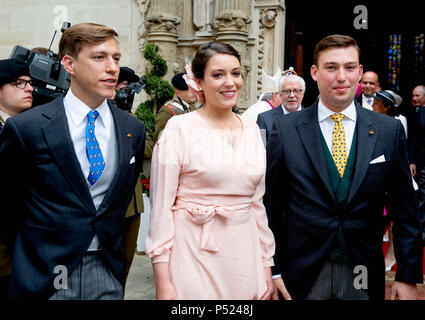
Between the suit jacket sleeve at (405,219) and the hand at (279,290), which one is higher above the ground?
the suit jacket sleeve at (405,219)

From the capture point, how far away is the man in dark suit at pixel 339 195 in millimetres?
2379

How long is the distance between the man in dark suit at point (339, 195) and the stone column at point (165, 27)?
7.02m

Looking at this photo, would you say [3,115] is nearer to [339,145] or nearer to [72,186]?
[72,186]

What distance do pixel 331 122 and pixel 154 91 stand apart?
12.9 feet

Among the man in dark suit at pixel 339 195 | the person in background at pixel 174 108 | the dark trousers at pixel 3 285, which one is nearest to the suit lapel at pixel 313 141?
the man in dark suit at pixel 339 195

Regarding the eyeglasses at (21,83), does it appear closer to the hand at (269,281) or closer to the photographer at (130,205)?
the photographer at (130,205)

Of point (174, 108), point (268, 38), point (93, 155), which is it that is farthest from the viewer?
point (268, 38)

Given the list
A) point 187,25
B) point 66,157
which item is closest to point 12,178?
point 66,157

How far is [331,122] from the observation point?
2.55 metres

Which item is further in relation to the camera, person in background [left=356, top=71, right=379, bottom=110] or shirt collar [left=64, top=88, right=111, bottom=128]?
person in background [left=356, top=71, right=379, bottom=110]

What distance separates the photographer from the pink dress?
2.29 m

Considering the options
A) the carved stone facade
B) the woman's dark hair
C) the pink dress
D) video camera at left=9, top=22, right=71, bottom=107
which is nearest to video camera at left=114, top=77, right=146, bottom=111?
video camera at left=9, top=22, right=71, bottom=107

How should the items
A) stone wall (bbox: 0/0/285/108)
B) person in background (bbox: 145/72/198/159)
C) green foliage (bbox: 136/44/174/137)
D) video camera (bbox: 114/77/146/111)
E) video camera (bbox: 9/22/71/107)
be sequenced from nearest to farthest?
video camera (bbox: 9/22/71/107)
video camera (bbox: 114/77/146/111)
person in background (bbox: 145/72/198/159)
green foliage (bbox: 136/44/174/137)
stone wall (bbox: 0/0/285/108)

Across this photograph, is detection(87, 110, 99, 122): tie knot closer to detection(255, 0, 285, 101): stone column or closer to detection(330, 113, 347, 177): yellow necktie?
detection(330, 113, 347, 177): yellow necktie
